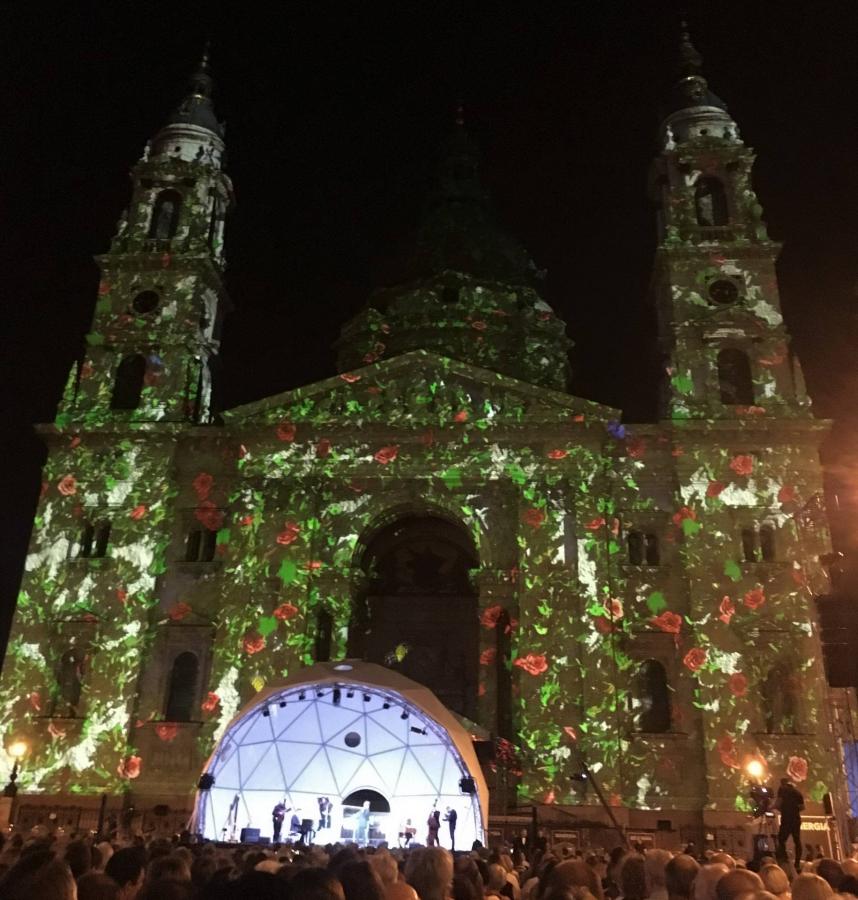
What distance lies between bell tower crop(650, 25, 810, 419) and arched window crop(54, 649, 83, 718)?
69.5 feet

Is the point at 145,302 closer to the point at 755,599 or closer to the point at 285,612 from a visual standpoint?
the point at 285,612

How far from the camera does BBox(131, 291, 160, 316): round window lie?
34281mm

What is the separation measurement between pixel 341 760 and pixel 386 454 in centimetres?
1008

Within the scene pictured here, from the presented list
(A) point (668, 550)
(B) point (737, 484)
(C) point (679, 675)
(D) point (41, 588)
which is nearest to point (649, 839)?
(C) point (679, 675)

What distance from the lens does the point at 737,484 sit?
2903 centimetres

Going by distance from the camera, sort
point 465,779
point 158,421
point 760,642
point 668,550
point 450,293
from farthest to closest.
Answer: point 450,293
point 158,421
point 668,550
point 760,642
point 465,779

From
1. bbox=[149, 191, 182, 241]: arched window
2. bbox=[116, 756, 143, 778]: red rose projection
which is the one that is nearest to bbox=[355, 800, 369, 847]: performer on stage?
bbox=[116, 756, 143, 778]: red rose projection

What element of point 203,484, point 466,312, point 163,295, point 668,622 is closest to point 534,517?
point 668,622

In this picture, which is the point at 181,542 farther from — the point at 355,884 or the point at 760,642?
the point at 355,884

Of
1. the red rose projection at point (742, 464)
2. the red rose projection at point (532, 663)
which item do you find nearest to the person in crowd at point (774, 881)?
the red rose projection at point (532, 663)

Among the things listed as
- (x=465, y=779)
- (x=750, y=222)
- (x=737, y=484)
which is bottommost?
(x=465, y=779)

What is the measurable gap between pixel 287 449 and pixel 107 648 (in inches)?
339

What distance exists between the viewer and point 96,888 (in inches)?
186

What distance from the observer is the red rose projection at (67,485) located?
30891mm
